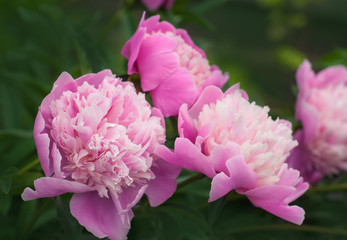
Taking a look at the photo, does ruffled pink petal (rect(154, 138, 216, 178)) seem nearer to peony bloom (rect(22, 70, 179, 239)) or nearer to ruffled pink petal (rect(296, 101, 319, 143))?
peony bloom (rect(22, 70, 179, 239))

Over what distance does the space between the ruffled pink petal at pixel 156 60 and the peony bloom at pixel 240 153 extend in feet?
0.12

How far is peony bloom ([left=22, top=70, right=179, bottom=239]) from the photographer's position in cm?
33

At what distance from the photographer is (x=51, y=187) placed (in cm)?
32

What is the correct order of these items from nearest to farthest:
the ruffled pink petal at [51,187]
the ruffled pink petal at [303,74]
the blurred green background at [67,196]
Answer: the ruffled pink petal at [51,187], the blurred green background at [67,196], the ruffled pink petal at [303,74]

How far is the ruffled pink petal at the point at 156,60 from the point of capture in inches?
15.4

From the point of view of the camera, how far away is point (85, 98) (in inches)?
13.6

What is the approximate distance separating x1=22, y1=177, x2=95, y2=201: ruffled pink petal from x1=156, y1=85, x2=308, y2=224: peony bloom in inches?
2.6

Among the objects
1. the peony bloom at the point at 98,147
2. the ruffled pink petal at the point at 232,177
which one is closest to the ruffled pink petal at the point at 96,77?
the peony bloom at the point at 98,147

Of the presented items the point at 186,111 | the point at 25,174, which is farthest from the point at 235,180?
the point at 25,174

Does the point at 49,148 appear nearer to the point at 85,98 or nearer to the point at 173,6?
the point at 85,98

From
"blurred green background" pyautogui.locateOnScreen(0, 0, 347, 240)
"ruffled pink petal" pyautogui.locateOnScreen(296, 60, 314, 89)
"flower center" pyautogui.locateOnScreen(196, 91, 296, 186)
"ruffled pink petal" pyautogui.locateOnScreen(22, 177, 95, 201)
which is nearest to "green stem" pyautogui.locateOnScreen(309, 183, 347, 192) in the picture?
"blurred green background" pyautogui.locateOnScreen(0, 0, 347, 240)

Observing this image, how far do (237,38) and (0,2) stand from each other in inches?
46.3

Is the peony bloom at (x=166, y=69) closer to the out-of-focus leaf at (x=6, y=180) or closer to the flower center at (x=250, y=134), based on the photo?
the flower center at (x=250, y=134)

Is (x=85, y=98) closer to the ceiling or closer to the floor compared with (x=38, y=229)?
closer to the ceiling
